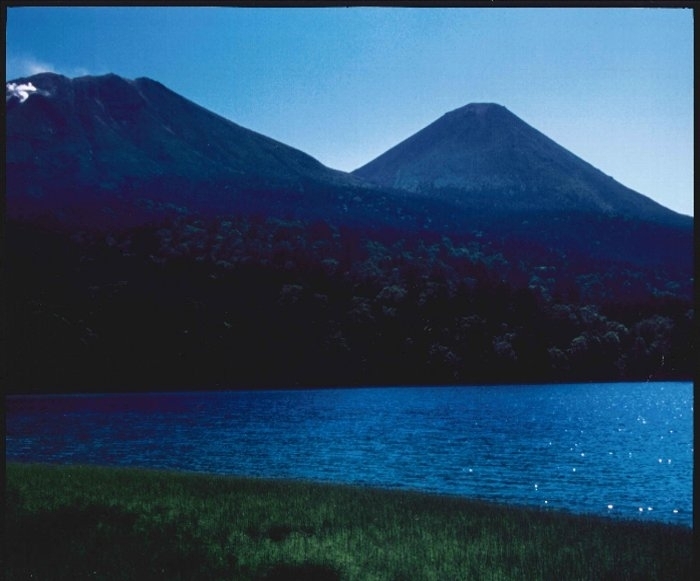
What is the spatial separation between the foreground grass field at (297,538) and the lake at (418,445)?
39.1 ft

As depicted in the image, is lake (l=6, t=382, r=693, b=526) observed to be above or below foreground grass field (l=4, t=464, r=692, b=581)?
below

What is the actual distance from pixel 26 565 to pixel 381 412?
9339 centimetres

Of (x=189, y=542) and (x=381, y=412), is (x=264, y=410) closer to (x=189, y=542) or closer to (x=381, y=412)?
(x=381, y=412)

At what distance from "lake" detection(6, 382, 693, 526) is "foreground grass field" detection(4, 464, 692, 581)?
11930 mm

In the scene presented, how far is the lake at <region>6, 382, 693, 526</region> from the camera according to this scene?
44031mm

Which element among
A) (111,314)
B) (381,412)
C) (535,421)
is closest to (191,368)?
(111,314)

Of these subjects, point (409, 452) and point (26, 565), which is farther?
point (409, 452)

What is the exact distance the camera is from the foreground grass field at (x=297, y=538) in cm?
1612

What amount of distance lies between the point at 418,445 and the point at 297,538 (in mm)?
49147

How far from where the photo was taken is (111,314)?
18738 centimetres

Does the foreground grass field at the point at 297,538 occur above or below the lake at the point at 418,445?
above

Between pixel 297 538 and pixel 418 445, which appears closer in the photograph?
pixel 297 538

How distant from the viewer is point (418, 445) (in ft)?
220

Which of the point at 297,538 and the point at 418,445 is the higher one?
the point at 297,538
